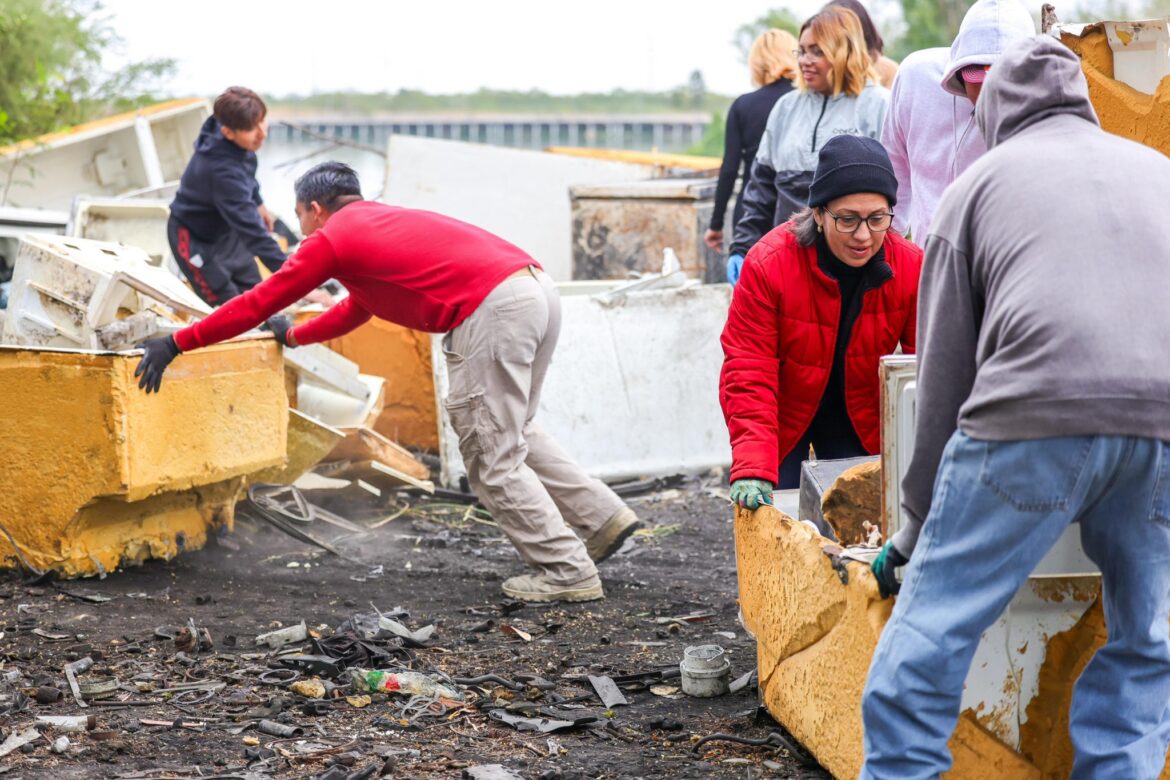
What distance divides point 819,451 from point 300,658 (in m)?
1.86

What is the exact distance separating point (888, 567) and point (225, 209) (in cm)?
502

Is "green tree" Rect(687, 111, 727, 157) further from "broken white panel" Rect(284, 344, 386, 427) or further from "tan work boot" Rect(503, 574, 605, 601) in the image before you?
"tan work boot" Rect(503, 574, 605, 601)

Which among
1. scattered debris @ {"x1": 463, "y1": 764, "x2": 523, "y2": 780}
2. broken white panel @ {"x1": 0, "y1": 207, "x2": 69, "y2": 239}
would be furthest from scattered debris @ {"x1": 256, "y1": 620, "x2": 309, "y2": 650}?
broken white panel @ {"x1": 0, "y1": 207, "x2": 69, "y2": 239}

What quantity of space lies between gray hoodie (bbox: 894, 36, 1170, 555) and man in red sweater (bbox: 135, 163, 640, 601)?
2.82 m

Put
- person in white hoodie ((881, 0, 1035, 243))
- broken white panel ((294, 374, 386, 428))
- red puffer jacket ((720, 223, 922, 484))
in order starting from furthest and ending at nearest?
broken white panel ((294, 374, 386, 428)) < person in white hoodie ((881, 0, 1035, 243)) < red puffer jacket ((720, 223, 922, 484))

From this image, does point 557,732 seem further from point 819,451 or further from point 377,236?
point 377,236

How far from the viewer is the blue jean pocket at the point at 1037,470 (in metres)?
2.70

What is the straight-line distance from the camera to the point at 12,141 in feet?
Answer: 36.9

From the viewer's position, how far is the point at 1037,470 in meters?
2.72

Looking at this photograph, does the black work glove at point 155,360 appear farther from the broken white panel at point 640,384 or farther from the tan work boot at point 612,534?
the broken white panel at point 640,384

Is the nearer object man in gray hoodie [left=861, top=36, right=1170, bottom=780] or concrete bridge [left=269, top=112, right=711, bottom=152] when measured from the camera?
man in gray hoodie [left=861, top=36, right=1170, bottom=780]

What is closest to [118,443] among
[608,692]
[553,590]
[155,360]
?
[155,360]

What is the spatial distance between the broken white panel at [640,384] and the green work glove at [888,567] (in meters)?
4.90

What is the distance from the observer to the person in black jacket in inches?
281
